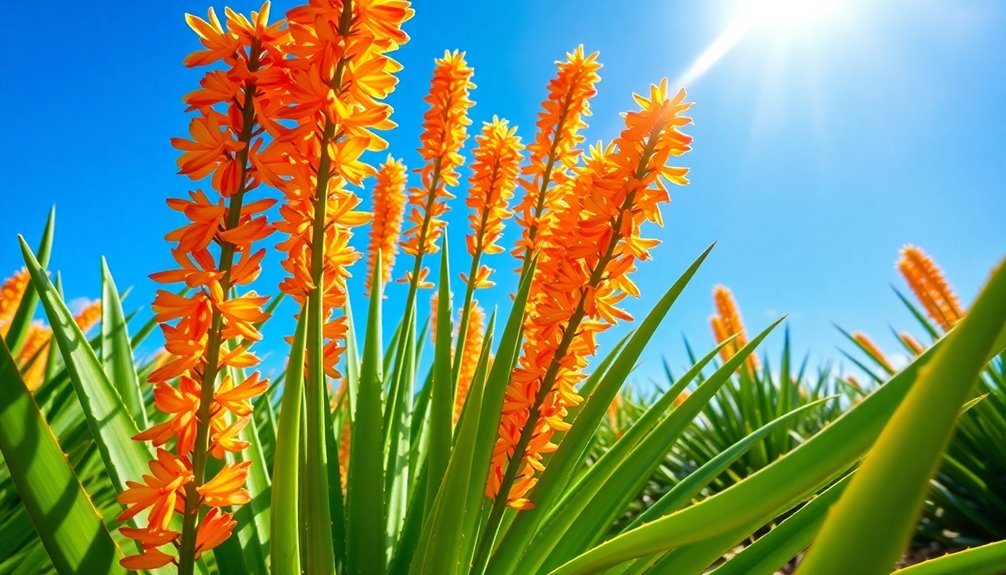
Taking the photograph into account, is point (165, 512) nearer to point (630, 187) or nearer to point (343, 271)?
point (343, 271)

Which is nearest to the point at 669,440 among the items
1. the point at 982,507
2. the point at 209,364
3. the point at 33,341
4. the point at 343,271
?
the point at 343,271

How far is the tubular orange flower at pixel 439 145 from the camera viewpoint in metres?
1.90

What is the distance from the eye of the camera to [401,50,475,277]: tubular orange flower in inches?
74.6

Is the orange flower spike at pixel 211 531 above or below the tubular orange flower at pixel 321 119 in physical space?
below

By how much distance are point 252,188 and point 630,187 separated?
0.60 meters

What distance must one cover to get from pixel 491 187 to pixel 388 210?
702 millimetres

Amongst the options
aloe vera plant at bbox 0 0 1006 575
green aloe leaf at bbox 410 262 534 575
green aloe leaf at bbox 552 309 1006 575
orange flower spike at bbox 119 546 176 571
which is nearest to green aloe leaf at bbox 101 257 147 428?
aloe vera plant at bbox 0 0 1006 575

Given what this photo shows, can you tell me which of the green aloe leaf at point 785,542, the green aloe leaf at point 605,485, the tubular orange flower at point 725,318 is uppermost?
the tubular orange flower at point 725,318

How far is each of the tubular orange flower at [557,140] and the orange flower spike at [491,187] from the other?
0.07 meters

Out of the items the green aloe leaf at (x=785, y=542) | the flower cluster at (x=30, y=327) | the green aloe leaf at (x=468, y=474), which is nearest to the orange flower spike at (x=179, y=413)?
the green aloe leaf at (x=468, y=474)

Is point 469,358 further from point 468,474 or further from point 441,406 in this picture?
point 468,474

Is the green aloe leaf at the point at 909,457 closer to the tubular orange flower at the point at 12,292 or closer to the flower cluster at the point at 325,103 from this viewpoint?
the flower cluster at the point at 325,103

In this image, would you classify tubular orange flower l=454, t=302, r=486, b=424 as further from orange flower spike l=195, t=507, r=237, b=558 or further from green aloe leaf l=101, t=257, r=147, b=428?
orange flower spike l=195, t=507, r=237, b=558

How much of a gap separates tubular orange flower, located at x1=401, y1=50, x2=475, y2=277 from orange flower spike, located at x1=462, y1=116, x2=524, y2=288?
0.31 feet
